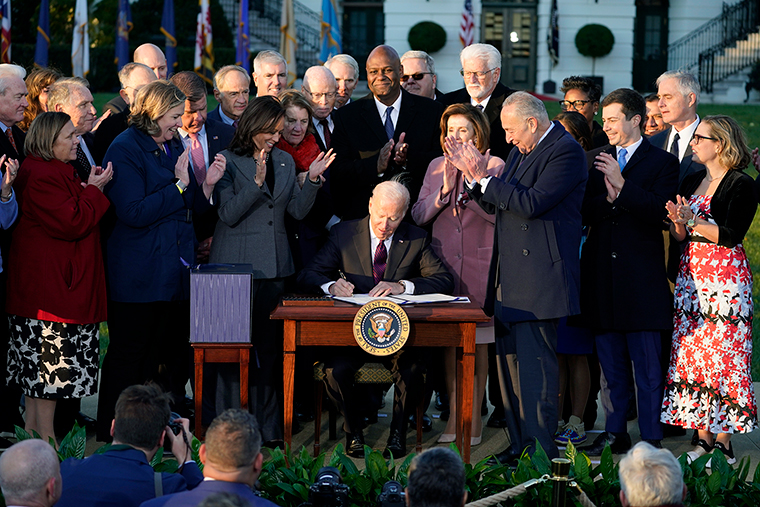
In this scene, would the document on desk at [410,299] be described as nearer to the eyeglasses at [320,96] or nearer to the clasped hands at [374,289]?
the clasped hands at [374,289]

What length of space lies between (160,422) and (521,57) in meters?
26.6

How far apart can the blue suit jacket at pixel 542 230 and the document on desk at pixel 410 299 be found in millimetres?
295

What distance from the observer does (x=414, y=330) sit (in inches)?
215

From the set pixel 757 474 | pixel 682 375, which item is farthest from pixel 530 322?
pixel 757 474

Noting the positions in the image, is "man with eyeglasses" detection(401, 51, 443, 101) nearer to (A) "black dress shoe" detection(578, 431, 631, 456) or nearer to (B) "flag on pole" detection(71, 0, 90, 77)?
(A) "black dress shoe" detection(578, 431, 631, 456)

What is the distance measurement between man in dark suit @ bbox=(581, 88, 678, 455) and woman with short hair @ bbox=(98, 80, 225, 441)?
2381mm

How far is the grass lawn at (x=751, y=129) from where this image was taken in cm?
1023

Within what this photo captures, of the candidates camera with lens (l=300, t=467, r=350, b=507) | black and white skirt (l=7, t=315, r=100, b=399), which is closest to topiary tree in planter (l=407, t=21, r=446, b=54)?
black and white skirt (l=7, t=315, r=100, b=399)

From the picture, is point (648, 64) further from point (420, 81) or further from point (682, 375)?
point (682, 375)

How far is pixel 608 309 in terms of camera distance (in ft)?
19.7

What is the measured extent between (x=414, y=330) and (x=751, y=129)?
16.0 m

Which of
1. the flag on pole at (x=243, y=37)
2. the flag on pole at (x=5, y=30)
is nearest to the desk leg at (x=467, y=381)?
the flag on pole at (x=5, y=30)

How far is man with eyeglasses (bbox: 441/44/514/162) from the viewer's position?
681 cm

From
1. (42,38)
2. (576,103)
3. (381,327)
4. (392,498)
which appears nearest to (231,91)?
(576,103)
